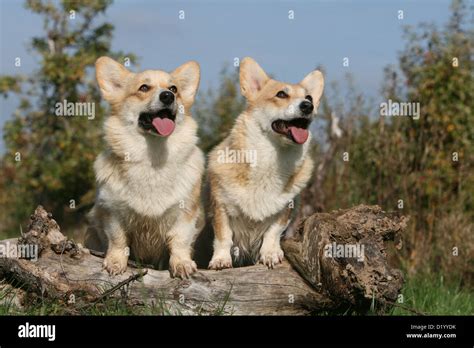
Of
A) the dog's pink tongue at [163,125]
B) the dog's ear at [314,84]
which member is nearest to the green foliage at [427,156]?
the dog's ear at [314,84]

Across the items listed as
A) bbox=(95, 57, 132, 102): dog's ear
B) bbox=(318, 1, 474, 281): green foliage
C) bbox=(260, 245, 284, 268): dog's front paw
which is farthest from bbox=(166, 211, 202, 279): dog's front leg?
bbox=(318, 1, 474, 281): green foliage

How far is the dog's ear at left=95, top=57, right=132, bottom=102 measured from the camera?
5324 millimetres

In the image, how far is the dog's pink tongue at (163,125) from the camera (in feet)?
16.3

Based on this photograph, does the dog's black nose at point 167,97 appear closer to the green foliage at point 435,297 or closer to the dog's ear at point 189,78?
the dog's ear at point 189,78

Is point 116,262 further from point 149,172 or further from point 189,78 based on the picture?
point 189,78

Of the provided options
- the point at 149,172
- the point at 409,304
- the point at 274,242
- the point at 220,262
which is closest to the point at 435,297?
the point at 409,304

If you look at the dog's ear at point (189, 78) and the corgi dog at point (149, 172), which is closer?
the corgi dog at point (149, 172)

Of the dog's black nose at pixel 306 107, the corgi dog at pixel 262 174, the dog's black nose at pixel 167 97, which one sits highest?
the dog's black nose at pixel 167 97

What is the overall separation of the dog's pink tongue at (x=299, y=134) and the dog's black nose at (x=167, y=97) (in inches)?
39.8

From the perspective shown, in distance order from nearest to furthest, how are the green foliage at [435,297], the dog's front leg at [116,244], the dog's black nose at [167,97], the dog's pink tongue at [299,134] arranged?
the dog's black nose at [167,97]
the dog's front leg at [116,244]
the dog's pink tongue at [299,134]
the green foliage at [435,297]

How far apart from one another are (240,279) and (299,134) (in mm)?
1237
